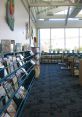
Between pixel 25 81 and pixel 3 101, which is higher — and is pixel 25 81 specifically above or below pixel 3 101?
below

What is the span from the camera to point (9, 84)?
3.31 metres

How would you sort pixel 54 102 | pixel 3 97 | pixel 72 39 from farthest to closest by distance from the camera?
pixel 72 39 → pixel 54 102 → pixel 3 97

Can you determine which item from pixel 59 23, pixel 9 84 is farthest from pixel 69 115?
pixel 59 23

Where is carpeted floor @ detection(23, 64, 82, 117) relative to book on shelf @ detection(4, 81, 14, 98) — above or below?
below

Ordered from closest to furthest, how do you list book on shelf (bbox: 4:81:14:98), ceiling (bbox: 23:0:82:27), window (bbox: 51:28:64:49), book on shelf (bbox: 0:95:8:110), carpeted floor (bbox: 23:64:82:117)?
book on shelf (bbox: 0:95:8:110) → book on shelf (bbox: 4:81:14:98) → carpeted floor (bbox: 23:64:82:117) → ceiling (bbox: 23:0:82:27) → window (bbox: 51:28:64:49)

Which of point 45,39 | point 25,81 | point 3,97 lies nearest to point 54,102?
point 25,81

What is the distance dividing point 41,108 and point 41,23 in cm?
1179

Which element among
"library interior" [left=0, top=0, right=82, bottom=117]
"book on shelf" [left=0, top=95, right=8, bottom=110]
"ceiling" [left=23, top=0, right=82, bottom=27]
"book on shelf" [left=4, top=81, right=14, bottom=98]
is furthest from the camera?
"ceiling" [left=23, top=0, right=82, bottom=27]

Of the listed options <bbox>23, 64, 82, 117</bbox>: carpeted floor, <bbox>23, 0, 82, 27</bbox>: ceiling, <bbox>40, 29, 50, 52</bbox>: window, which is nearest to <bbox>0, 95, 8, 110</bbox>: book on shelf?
<bbox>23, 64, 82, 117</bbox>: carpeted floor

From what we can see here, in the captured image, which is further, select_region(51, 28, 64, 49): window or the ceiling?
select_region(51, 28, 64, 49): window

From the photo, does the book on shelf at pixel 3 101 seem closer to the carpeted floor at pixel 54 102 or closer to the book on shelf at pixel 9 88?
the book on shelf at pixel 9 88

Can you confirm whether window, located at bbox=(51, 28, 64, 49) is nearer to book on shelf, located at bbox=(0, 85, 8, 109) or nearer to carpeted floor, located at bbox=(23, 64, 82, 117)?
carpeted floor, located at bbox=(23, 64, 82, 117)

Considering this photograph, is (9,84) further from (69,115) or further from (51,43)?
(51,43)

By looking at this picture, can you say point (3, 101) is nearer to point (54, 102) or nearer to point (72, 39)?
point (54, 102)
